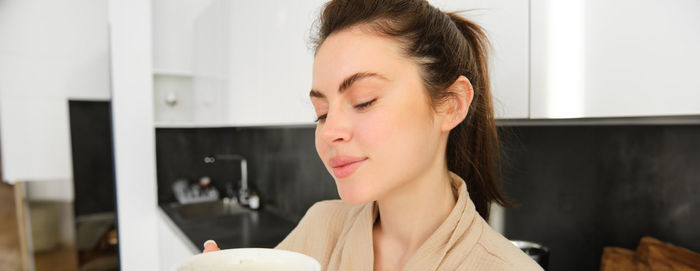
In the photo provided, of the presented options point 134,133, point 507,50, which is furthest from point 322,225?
point 134,133

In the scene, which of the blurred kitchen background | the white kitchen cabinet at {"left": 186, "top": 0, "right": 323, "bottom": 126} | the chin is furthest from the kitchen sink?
the chin

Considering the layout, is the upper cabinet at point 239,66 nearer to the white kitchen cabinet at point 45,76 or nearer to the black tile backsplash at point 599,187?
the white kitchen cabinet at point 45,76

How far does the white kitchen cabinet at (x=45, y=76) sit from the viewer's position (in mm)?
2553

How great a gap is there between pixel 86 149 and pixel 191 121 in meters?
0.76

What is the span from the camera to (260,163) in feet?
8.87

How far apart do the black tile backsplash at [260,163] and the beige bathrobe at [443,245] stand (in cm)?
95

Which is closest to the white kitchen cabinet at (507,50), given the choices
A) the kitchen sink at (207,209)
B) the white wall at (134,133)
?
the kitchen sink at (207,209)

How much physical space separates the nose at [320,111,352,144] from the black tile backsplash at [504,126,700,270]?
0.63 meters

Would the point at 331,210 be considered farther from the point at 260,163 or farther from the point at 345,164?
the point at 260,163

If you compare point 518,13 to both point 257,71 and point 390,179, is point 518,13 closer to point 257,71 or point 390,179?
point 390,179

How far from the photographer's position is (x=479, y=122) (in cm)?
81

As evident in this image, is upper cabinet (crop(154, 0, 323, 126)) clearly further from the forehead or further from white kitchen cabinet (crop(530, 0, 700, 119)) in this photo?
white kitchen cabinet (crop(530, 0, 700, 119))

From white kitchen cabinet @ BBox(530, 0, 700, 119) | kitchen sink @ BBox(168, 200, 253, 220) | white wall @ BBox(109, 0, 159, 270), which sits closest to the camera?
white kitchen cabinet @ BBox(530, 0, 700, 119)

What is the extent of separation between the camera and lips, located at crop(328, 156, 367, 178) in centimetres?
68
